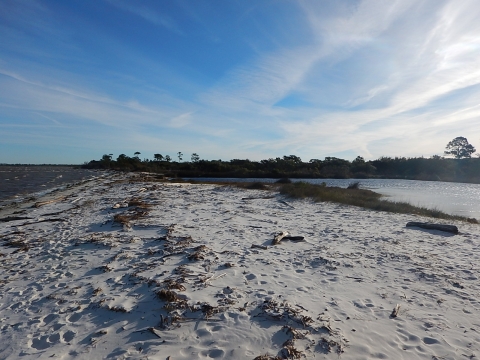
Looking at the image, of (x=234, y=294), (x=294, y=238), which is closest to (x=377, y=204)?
(x=294, y=238)

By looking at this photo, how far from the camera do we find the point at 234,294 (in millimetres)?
5523

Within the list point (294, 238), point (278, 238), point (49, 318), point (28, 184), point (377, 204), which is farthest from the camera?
point (28, 184)

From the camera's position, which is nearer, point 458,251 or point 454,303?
point 454,303

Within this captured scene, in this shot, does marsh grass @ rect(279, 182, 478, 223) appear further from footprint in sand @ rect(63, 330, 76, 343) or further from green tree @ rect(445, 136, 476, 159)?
green tree @ rect(445, 136, 476, 159)

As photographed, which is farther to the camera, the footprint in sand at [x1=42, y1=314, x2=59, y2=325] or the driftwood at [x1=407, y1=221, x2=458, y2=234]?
the driftwood at [x1=407, y1=221, x2=458, y2=234]

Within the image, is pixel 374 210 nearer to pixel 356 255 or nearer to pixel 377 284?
pixel 356 255

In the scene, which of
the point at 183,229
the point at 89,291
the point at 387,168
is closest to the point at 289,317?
the point at 89,291

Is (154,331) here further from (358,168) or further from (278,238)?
(358,168)

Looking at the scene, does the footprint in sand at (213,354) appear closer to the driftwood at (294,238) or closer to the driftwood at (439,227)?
the driftwood at (294,238)

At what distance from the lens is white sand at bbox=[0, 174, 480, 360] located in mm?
4172

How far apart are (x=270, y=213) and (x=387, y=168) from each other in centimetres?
7480

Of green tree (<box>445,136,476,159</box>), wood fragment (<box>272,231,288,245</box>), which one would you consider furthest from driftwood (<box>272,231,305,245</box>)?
green tree (<box>445,136,476,159</box>)

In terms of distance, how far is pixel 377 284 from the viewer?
6.25 metres

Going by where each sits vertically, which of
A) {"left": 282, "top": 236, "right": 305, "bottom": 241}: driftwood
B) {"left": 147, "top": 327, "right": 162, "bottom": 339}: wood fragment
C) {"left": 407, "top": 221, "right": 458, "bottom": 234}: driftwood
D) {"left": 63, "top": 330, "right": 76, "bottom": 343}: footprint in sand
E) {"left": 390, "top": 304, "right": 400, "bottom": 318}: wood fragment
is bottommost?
{"left": 63, "top": 330, "right": 76, "bottom": 343}: footprint in sand
